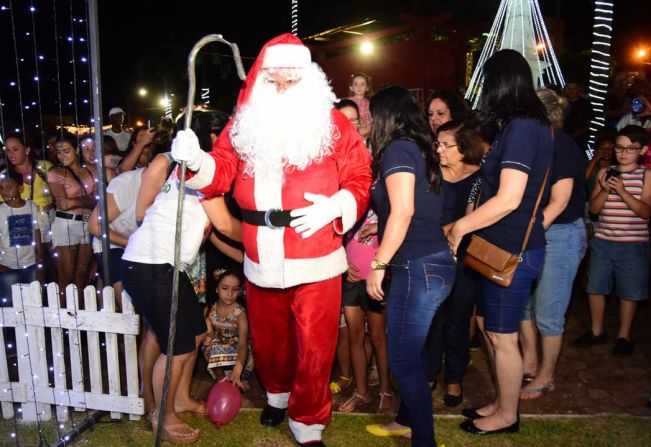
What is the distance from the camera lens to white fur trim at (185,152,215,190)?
2766 mm

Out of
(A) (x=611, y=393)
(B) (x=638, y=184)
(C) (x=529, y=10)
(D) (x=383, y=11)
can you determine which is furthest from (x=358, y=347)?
(D) (x=383, y=11)

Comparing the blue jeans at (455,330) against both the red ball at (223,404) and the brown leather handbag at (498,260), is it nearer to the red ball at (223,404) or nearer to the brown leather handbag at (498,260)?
the brown leather handbag at (498,260)

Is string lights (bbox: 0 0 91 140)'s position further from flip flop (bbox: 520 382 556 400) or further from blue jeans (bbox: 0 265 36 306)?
flip flop (bbox: 520 382 556 400)

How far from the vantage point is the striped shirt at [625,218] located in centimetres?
432

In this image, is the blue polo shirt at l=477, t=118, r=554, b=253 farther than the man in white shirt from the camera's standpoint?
No

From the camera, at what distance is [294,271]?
2957 mm

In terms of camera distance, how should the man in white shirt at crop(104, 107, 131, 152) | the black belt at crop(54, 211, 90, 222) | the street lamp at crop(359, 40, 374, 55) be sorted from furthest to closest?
the street lamp at crop(359, 40, 374, 55) → the man in white shirt at crop(104, 107, 131, 152) → the black belt at crop(54, 211, 90, 222)

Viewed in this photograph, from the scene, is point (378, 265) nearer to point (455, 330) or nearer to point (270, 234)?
point (270, 234)

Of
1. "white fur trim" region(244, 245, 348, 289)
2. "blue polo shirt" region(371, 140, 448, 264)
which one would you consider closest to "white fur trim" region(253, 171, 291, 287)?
"white fur trim" region(244, 245, 348, 289)

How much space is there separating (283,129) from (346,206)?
22.4 inches

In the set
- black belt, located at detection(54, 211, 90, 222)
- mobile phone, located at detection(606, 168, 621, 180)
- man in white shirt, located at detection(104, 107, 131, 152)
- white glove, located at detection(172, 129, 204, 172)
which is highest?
man in white shirt, located at detection(104, 107, 131, 152)

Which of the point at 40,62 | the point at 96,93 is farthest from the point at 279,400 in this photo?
the point at 40,62

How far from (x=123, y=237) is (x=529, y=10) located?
336 inches

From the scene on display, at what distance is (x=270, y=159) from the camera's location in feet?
9.75
